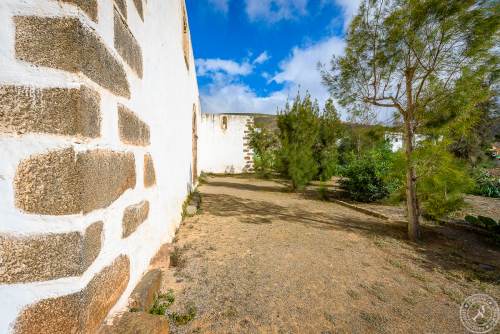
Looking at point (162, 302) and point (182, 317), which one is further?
point (162, 302)

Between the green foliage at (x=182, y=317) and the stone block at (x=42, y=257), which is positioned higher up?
the stone block at (x=42, y=257)

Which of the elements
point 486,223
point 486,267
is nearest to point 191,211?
point 486,267

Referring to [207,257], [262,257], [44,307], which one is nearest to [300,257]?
[262,257]

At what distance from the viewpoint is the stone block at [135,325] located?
95cm

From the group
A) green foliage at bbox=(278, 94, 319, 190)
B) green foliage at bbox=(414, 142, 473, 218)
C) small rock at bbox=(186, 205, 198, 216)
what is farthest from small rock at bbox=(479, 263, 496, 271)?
green foliage at bbox=(278, 94, 319, 190)

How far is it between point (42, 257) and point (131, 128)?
69 centimetres

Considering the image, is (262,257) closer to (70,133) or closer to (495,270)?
(70,133)

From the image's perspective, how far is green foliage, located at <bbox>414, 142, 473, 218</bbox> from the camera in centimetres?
317

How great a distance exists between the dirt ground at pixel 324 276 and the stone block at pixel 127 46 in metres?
1.63

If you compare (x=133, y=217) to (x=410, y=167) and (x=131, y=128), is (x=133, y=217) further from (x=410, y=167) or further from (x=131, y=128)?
(x=410, y=167)

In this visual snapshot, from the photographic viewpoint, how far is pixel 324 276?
228 cm

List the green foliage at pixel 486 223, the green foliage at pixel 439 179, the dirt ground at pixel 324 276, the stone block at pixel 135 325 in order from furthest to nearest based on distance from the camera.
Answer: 1. the green foliage at pixel 486 223
2. the green foliage at pixel 439 179
3. the dirt ground at pixel 324 276
4. the stone block at pixel 135 325

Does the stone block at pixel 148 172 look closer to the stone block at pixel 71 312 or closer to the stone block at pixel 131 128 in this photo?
the stone block at pixel 131 128

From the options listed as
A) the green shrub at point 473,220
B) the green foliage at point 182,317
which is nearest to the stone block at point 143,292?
the green foliage at point 182,317
